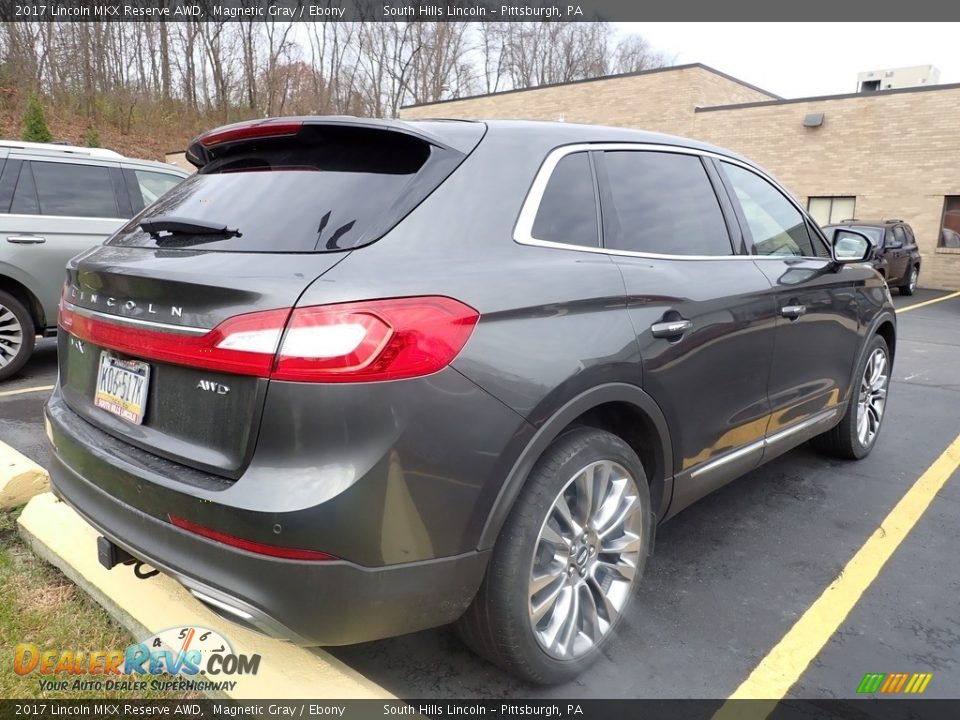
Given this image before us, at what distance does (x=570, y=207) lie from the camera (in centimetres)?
240

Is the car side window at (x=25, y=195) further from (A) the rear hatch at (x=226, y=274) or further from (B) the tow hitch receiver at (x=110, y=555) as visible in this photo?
(B) the tow hitch receiver at (x=110, y=555)

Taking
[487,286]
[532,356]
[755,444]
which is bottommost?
[755,444]

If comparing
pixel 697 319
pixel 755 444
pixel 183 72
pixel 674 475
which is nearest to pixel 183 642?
pixel 674 475

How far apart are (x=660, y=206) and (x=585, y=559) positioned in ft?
4.65

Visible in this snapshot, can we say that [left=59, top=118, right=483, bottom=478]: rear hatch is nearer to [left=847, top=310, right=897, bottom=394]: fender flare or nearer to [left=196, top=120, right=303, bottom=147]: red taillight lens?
[left=196, top=120, right=303, bottom=147]: red taillight lens

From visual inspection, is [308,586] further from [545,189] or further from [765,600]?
[765,600]

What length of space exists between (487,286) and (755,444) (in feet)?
5.99

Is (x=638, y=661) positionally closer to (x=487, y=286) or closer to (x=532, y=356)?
(x=532, y=356)

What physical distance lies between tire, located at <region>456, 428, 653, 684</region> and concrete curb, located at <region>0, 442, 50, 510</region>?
247cm

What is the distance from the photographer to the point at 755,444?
316 centimetres

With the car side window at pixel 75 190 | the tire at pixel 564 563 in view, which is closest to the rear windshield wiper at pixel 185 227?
the tire at pixel 564 563

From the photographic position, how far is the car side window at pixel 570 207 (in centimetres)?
229

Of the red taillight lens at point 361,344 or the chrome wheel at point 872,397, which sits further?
the chrome wheel at point 872,397

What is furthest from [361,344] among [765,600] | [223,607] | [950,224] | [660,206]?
[950,224]
